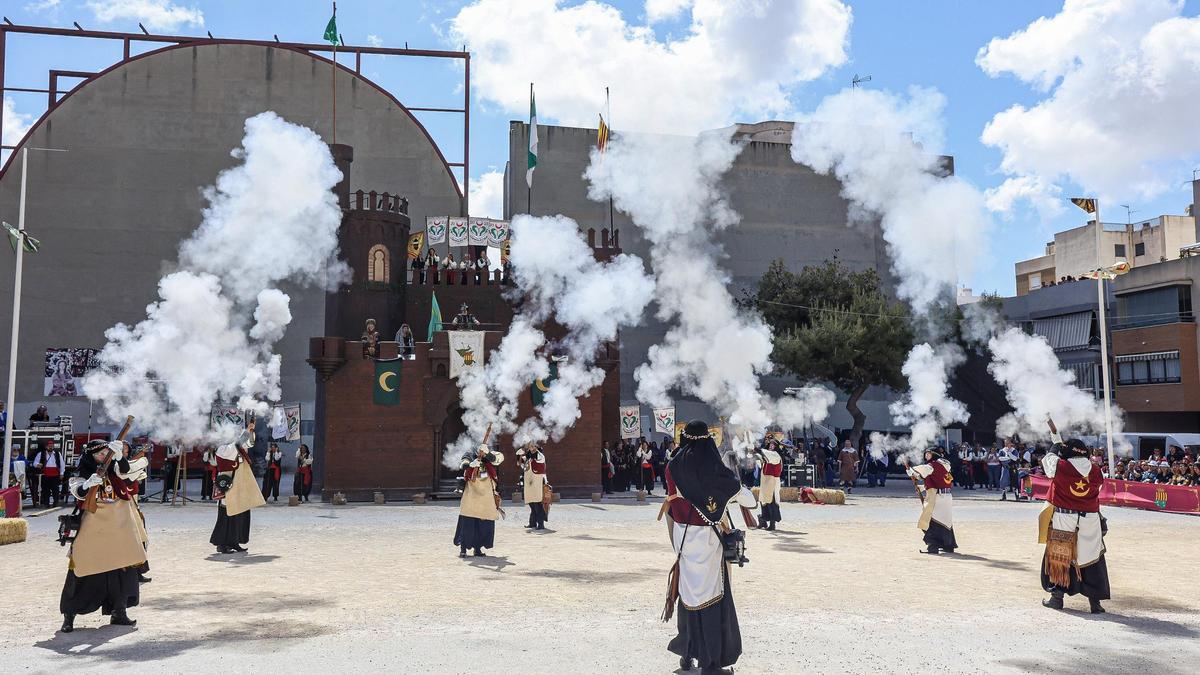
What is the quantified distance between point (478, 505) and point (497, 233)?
24224 mm

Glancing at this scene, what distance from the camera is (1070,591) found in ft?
35.3

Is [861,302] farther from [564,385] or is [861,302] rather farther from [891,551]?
[891,551]

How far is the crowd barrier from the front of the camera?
83.0 ft

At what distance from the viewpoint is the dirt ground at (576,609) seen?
813 cm

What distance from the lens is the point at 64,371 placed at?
4169 centimetres

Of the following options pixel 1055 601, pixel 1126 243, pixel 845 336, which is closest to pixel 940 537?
pixel 1055 601

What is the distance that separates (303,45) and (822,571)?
135 ft

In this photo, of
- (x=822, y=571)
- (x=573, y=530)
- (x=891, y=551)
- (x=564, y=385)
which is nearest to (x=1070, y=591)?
(x=822, y=571)

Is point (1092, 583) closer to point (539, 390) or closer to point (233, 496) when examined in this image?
point (233, 496)

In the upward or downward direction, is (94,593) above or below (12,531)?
above

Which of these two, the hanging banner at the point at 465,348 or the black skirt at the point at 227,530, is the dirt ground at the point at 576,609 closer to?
the black skirt at the point at 227,530

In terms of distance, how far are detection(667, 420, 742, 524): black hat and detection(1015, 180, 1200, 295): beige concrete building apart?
54550 mm

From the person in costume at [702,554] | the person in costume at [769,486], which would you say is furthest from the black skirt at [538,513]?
the person in costume at [702,554]

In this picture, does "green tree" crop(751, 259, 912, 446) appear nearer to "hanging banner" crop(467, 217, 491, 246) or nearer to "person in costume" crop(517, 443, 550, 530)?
"hanging banner" crop(467, 217, 491, 246)
